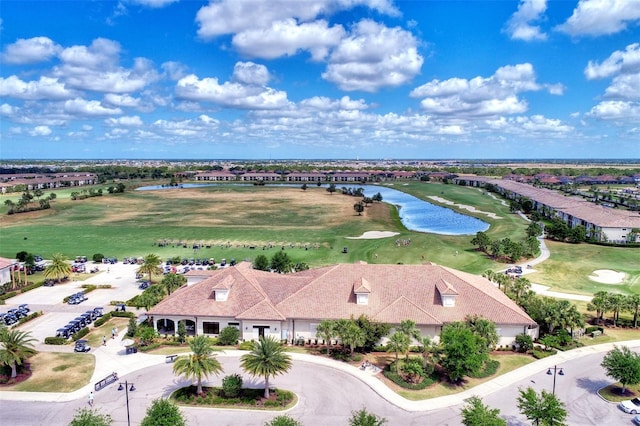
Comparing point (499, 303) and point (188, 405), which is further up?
point (499, 303)

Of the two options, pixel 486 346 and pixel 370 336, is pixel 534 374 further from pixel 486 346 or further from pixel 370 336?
pixel 370 336

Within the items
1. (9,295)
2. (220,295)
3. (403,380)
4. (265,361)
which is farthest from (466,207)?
(9,295)

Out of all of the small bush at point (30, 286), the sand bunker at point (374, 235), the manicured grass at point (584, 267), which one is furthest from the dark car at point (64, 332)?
the manicured grass at point (584, 267)

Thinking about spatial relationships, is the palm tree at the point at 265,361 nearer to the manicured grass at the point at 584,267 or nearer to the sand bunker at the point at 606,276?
the manicured grass at the point at 584,267

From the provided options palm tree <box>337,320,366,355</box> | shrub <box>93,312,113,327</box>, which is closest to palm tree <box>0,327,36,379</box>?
shrub <box>93,312,113,327</box>

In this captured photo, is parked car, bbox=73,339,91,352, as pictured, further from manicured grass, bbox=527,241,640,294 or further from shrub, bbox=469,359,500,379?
manicured grass, bbox=527,241,640,294

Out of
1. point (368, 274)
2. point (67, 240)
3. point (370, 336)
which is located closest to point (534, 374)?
point (370, 336)

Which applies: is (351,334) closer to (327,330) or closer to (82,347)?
(327,330)
